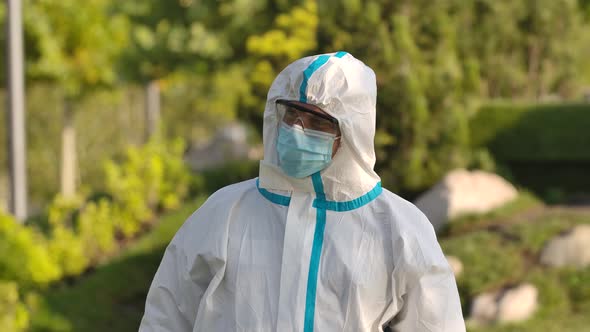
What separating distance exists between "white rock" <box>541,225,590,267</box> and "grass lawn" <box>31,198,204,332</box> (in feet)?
13.7

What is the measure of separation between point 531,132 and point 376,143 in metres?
4.15

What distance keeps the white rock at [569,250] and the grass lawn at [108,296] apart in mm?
4172

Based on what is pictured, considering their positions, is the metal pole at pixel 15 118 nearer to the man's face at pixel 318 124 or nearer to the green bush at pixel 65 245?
the green bush at pixel 65 245

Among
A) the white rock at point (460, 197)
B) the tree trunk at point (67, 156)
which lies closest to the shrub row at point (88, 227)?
the white rock at point (460, 197)

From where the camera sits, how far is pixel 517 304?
27.7 feet

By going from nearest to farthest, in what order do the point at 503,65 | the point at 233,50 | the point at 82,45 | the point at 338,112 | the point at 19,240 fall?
the point at 338,112
the point at 19,240
the point at 233,50
the point at 82,45
the point at 503,65

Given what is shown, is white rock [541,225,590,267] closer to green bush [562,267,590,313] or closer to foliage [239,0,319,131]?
green bush [562,267,590,313]

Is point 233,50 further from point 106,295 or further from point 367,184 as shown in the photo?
point 367,184

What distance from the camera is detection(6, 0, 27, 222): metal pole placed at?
977 cm

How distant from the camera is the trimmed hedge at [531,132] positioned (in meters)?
13.9

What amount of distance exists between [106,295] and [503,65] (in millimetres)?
11021

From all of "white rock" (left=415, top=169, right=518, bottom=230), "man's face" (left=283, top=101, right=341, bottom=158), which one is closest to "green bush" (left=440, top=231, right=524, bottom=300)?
"white rock" (left=415, top=169, right=518, bottom=230)

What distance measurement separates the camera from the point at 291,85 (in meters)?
2.58

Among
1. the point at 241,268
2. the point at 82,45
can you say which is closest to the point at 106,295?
the point at 241,268
